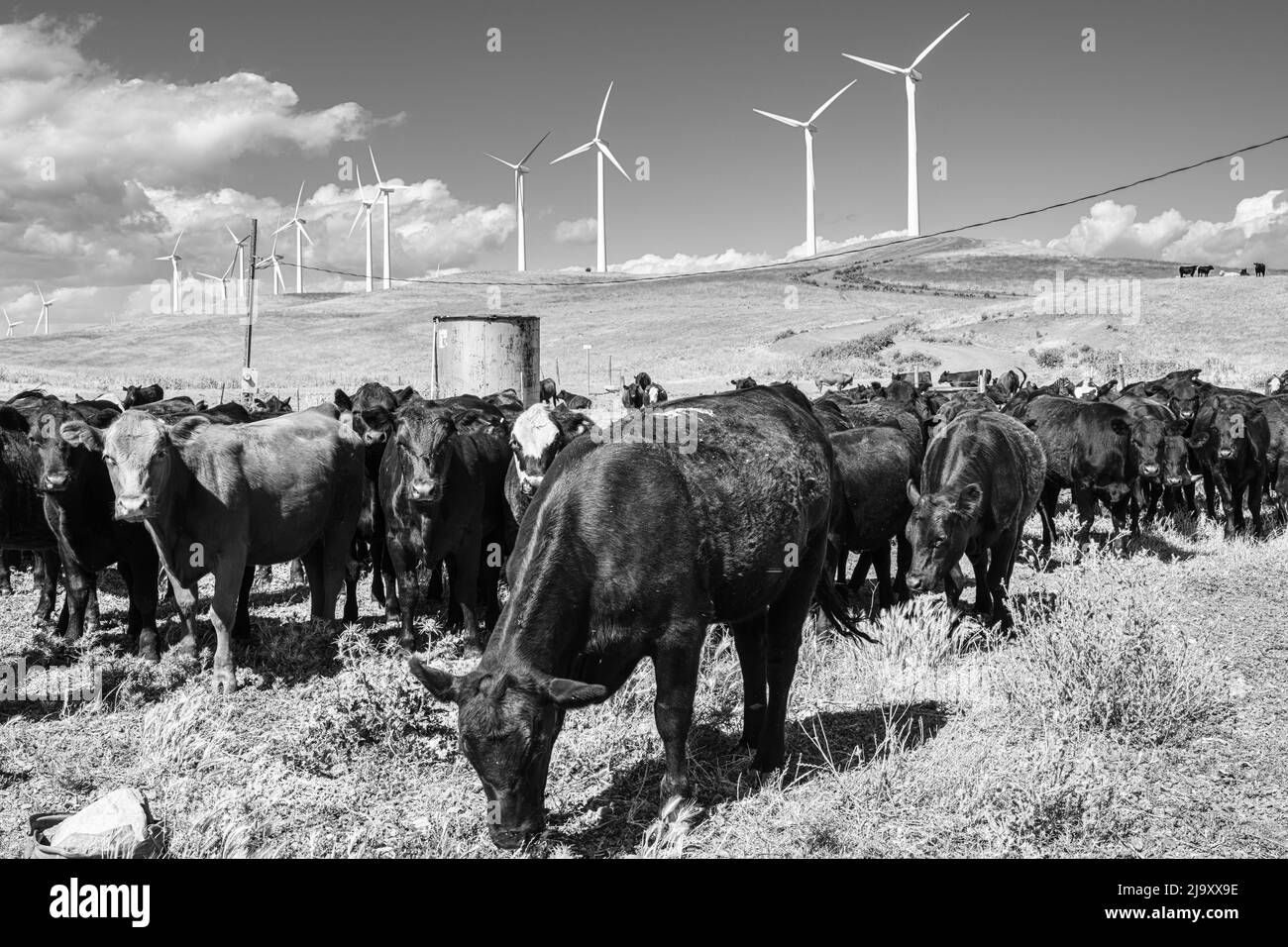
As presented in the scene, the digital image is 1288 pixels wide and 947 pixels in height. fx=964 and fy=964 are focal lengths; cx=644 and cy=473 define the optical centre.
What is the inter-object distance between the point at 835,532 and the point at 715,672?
9.70 feet

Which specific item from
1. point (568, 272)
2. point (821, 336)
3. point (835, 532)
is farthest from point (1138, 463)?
point (568, 272)

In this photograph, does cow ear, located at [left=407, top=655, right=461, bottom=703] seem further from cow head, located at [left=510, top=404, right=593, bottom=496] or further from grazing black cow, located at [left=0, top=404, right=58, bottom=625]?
grazing black cow, located at [left=0, top=404, right=58, bottom=625]

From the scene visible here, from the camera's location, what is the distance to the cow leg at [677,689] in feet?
16.8

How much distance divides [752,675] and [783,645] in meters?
0.37

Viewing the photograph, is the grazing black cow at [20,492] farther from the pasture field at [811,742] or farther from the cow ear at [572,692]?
the cow ear at [572,692]

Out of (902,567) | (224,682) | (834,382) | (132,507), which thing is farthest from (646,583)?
(834,382)

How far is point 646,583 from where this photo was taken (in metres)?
5.02

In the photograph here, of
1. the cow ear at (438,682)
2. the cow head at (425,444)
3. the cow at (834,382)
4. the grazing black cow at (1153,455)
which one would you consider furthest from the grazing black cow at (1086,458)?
the cow ear at (438,682)

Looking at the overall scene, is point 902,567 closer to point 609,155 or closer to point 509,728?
point 509,728

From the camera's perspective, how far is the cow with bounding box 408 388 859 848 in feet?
14.7

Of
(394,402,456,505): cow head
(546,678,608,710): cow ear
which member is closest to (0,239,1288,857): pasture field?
(546,678,608,710): cow ear

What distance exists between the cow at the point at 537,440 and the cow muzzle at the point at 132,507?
307 centimetres

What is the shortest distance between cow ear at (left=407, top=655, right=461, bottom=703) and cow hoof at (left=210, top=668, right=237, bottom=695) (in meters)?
3.81
